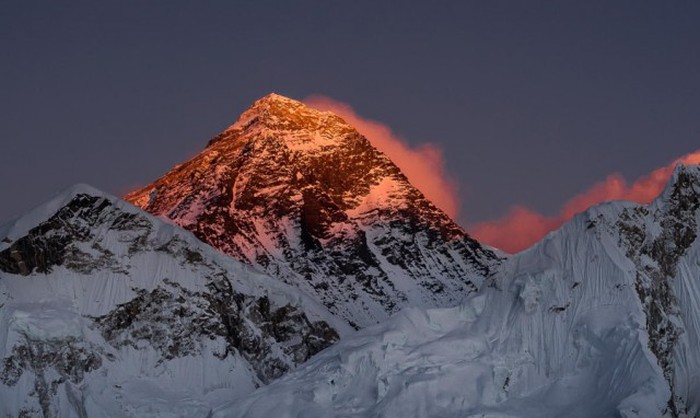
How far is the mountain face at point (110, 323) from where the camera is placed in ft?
580

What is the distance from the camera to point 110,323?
617 feet

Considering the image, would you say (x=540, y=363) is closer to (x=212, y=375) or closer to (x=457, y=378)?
(x=457, y=378)

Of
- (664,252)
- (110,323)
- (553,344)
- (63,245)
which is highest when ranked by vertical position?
(63,245)

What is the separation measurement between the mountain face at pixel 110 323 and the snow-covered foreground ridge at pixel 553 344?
126ft

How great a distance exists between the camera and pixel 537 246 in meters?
151

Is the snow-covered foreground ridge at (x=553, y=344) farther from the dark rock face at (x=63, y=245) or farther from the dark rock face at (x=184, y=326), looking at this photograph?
the dark rock face at (x=63, y=245)

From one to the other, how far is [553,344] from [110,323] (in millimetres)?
69635

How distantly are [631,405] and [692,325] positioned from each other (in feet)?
82.2

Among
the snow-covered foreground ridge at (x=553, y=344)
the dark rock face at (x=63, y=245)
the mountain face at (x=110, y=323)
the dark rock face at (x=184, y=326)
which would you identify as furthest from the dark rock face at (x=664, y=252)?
the dark rock face at (x=63, y=245)

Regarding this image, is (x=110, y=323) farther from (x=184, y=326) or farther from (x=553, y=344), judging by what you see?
(x=553, y=344)

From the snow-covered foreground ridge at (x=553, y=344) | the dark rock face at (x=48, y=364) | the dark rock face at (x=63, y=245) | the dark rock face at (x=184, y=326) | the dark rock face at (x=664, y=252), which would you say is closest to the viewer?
the snow-covered foreground ridge at (x=553, y=344)

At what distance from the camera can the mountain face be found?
176750 millimetres

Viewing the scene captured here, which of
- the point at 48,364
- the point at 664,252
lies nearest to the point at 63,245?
the point at 48,364

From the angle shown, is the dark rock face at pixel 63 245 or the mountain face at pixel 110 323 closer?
the mountain face at pixel 110 323
